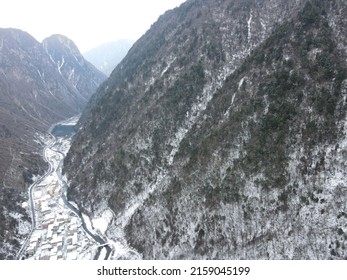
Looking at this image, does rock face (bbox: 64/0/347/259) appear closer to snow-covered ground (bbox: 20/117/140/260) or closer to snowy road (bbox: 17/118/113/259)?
snow-covered ground (bbox: 20/117/140/260)

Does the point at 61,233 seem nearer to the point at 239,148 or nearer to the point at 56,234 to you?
the point at 56,234

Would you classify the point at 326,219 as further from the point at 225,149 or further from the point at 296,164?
the point at 225,149

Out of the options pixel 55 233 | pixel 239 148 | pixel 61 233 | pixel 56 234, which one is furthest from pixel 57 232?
pixel 239 148

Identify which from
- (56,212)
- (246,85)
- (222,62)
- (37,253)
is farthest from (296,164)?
(56,212)

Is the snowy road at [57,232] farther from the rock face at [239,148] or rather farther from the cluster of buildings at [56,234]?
the rock face at [239,148]

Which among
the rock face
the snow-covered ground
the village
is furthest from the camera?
the village

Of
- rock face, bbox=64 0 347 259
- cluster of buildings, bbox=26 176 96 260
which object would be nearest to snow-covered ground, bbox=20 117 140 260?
cluster of buildings, bbox=26 176 96 260

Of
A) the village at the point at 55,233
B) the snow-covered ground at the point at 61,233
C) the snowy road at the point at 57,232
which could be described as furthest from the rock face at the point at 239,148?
the village at the point at 55,233

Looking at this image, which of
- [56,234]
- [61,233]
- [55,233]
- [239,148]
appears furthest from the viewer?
[55,233]

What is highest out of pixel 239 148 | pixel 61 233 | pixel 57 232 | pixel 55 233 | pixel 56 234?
pixel 239 148
